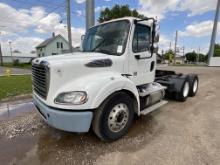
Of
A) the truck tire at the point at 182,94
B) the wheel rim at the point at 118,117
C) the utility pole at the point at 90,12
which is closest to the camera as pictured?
the wheel rim at the point at 118,117

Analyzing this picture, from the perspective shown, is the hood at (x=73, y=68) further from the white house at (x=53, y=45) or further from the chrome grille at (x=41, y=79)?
the white house at (x=53, y=45)

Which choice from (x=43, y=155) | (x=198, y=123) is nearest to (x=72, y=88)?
(x=43, y=155)

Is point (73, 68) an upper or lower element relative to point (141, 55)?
lower

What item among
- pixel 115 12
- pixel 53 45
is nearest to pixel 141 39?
pixel 115 12

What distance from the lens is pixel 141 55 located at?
13.2ft

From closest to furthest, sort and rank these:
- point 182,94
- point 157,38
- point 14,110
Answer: point 157,38
point 14,110
point 182,94

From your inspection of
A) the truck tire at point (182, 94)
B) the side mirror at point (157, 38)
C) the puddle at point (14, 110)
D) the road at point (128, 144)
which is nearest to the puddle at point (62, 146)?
the road at point (128, 144)

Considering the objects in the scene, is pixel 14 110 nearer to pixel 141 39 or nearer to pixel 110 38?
pixel 110 38

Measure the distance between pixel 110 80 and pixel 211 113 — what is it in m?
3.66

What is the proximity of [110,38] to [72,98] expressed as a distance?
1733mm

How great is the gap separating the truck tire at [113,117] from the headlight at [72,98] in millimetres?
416

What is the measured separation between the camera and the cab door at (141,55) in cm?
386

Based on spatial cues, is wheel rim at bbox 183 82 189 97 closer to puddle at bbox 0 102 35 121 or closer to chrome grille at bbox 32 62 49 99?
chrome grille at bbox 32 62 49 99

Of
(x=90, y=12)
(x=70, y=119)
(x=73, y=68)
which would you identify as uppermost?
(x=90, y=12)
